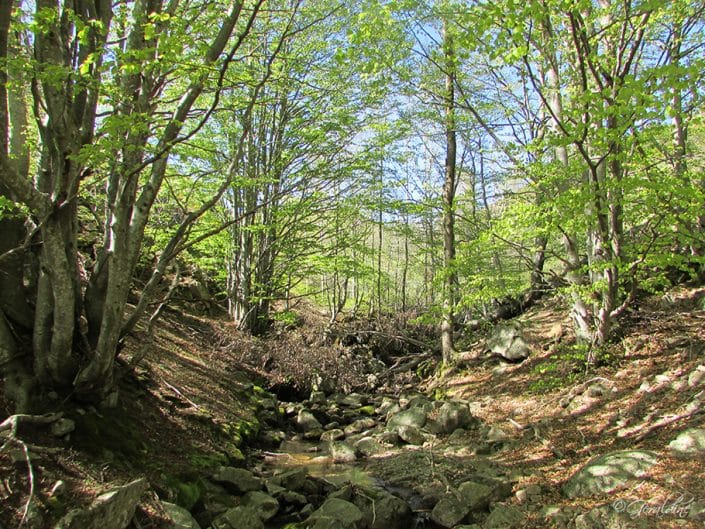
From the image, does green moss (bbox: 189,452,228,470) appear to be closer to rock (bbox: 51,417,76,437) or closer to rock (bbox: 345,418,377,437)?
rock (bbox: 51,417,76,437)

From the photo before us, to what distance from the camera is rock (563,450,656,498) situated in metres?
4.73

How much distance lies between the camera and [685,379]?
634 centimetres

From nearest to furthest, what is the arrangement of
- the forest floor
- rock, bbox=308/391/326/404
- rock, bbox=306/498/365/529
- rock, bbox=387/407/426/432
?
the forest floor < rock, bbox=306/498/365/529 < rock, bbox=387/407/426/432 < rock, bbox=308/391/326/404

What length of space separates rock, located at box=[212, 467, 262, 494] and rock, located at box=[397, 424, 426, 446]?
11.3 feet

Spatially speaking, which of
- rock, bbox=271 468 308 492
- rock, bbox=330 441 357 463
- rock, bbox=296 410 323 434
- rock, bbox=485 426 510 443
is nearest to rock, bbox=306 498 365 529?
rock, bbox=271 468 308 492

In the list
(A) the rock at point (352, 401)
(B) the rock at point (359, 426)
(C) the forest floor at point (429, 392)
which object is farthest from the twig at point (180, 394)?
(A) the rock at point (352, 401)

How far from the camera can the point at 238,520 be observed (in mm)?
4719

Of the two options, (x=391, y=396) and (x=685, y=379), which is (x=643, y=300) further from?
(x=391, y=396)

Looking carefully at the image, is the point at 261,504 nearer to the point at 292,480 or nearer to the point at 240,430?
the point at 292,480

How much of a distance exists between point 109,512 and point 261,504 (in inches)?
80.7

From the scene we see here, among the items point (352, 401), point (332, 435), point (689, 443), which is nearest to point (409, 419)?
point (332, 435)

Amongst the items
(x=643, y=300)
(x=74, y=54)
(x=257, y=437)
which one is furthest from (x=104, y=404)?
(x=643, y=300)

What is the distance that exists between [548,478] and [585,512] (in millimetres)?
1206

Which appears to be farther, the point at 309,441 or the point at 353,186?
the point at 353,186
